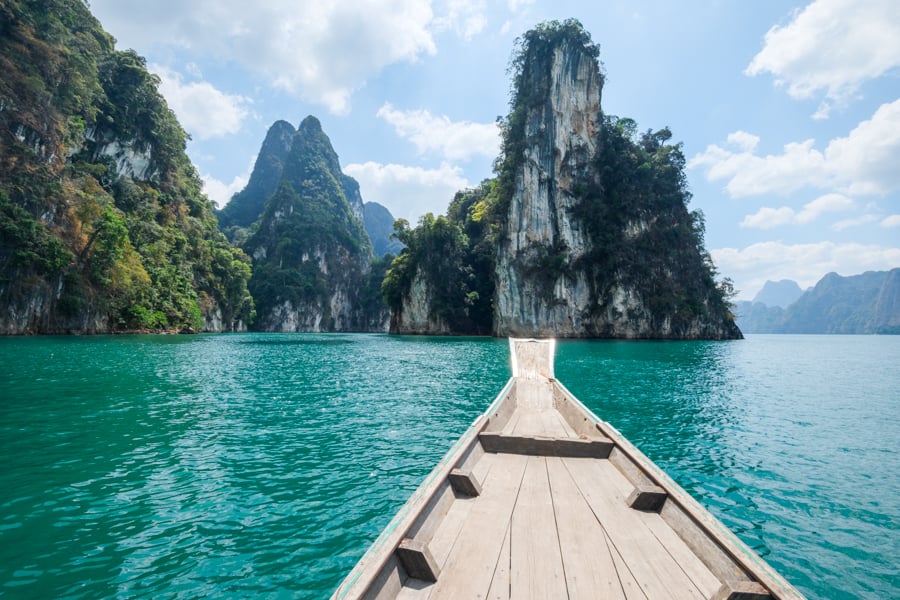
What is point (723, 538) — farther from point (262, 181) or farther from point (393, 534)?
point (262, 181)

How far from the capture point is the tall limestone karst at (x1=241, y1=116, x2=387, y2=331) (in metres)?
105

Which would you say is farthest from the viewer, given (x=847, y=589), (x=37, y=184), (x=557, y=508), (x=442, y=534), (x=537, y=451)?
(x=37, y=184)

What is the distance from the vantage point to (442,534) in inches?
112

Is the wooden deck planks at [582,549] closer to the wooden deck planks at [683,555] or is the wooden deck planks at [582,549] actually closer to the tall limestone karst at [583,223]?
the wooden deck planks at [683,555]

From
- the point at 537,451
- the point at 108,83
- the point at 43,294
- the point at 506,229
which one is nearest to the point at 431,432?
the point at 537,451

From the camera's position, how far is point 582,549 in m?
2.75

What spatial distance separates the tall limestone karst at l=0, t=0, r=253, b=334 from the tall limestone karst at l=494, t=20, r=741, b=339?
43.1 metres

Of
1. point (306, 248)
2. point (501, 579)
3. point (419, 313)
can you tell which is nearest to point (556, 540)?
point (501, 579)

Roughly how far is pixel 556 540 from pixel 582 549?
0.61 ft

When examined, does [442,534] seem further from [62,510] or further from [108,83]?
[108,83]

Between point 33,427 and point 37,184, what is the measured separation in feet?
126

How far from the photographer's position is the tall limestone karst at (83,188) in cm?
3297

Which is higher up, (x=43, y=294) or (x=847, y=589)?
(x=43, y=294)

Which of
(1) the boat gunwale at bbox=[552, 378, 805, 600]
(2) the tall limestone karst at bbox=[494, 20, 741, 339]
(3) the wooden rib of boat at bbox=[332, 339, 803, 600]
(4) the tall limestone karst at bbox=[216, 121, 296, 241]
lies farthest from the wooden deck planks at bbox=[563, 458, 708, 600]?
(4) the tall limestone karst at bbox=[216, 121, 296, 241]
